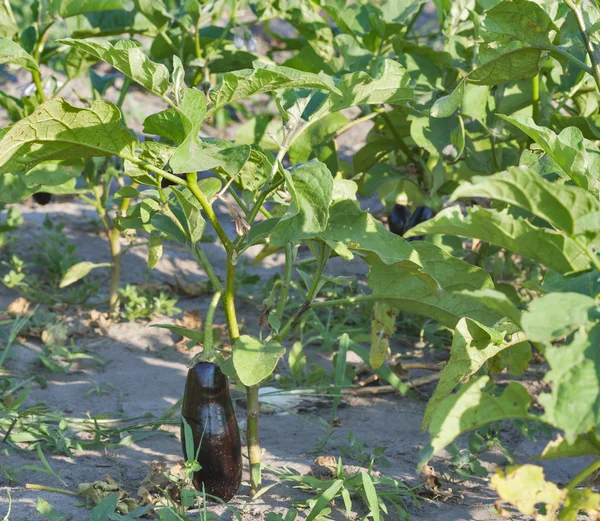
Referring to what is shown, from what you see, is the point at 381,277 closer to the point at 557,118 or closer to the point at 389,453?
the point at 389,453

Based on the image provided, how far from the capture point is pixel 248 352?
164 cm

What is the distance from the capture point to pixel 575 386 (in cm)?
113

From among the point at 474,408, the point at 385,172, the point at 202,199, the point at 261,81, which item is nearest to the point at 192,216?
the point at 202,199

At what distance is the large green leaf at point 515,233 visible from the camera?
132 centimetres

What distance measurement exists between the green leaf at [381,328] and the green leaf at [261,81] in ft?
2.24

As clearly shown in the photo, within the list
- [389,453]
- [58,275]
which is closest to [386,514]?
[389,453]

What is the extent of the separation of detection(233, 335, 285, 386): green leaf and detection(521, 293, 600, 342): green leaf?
1.95ft

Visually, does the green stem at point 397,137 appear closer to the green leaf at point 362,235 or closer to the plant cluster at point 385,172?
the plant cluster at point 385,172

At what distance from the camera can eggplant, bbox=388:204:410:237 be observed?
298 cm

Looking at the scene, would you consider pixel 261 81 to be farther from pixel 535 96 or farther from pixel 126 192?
pixel 535 96

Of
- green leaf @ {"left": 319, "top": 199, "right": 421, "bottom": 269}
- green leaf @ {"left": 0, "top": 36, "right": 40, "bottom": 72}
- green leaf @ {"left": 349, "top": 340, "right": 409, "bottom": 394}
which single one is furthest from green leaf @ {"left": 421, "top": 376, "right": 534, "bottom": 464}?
green leaf @ {"left": 349, "top": 340, "right": 409, "bottom": 394}

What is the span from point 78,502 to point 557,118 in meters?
1.76

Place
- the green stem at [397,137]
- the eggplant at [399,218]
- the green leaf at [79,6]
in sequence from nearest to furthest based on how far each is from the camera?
the green leaf at [79,6], the green stem at [397,137], the eggplant at [399,218]


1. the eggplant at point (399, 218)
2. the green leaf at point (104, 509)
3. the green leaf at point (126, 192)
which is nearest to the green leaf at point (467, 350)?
the green leaf at point (104, 509)
